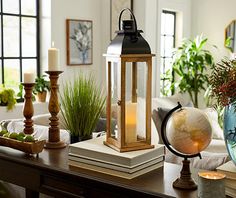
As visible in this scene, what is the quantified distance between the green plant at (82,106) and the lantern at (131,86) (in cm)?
30

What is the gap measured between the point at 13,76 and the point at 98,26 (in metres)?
1.44

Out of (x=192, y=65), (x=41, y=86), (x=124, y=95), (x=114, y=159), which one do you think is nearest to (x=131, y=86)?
(x=124, y=95)

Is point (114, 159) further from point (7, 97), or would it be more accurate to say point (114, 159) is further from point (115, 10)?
point (115, 10)

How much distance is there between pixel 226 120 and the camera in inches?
57.1

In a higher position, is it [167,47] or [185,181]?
[167,47]

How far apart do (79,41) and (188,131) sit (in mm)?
4482

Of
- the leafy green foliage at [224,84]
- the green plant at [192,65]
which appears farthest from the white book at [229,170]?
the green plant at [192,65]

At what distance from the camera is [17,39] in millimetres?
5348

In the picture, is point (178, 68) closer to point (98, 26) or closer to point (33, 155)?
point (98, 26)

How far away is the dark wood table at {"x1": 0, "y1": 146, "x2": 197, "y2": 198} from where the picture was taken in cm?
146

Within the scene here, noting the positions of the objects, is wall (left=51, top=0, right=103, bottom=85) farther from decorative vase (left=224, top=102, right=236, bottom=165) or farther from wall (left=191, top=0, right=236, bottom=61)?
decorative vase (left=224, top=102, right=236, bottom=165)

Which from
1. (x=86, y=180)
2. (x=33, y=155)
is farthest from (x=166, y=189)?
(x=33, y=155)

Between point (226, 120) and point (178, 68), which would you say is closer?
point (226, 120)

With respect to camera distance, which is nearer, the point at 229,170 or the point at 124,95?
the point at 229,170
